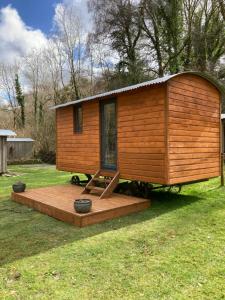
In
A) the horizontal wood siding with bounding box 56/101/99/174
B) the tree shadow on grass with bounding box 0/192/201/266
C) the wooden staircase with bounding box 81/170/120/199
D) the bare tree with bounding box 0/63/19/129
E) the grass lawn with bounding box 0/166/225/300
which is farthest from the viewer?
the bare tree with bounding box 0/63/19/129

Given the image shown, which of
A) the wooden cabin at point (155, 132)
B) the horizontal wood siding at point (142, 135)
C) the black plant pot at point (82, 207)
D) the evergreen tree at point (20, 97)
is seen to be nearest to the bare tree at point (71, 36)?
the evergreen tree at point (20, 97)

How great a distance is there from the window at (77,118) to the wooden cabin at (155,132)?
0.07 meters

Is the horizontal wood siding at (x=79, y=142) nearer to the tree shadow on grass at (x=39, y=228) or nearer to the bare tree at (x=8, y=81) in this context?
the tree shadow on grass at (x=39, y=228)

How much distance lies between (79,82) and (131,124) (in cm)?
1814

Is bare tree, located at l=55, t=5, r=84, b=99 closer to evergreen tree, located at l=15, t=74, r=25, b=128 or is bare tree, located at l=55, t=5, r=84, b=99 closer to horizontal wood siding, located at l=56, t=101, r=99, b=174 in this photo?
evergreen tree, located at l=15, t=74, r=25, b=128

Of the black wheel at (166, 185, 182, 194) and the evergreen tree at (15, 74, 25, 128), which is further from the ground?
the evergreen tree at (15, 74, 25, 128)

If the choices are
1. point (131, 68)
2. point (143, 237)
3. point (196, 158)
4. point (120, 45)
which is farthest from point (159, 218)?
point (120, 45)

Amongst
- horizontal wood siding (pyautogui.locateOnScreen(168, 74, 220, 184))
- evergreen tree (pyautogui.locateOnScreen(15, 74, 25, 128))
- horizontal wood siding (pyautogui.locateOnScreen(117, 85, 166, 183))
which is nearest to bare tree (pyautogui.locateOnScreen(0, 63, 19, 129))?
evergreen tree (pyautogui.locateOnScreen(15, 74, 25, 128))

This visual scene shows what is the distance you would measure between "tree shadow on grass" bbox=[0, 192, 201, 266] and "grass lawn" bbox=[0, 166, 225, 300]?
0.02m

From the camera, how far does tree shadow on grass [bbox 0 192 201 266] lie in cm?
432

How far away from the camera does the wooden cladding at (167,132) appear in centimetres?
625

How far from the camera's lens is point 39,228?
5285 millimetres

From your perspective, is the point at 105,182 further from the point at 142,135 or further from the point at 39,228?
the point at 39,228

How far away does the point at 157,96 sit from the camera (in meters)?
6.38
